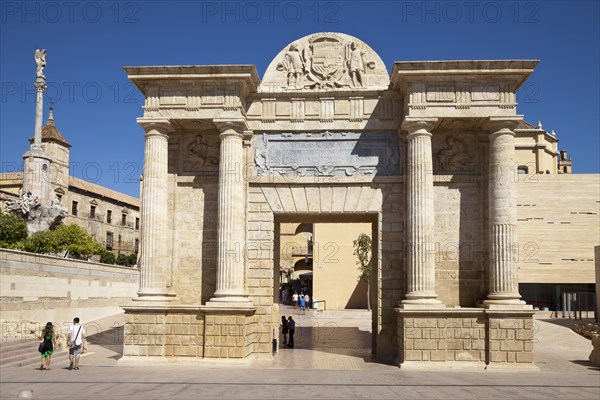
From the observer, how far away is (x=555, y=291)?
119 feet

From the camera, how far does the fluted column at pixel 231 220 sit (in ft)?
53.9

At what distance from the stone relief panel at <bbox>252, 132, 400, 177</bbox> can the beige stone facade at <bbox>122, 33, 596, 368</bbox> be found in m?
0.04

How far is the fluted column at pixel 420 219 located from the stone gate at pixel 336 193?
0.13ft

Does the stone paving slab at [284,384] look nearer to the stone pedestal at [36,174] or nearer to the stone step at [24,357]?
the stone step at [24,357]

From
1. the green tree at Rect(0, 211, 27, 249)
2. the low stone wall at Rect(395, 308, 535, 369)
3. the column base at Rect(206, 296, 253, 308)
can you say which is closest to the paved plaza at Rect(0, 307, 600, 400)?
the low stone wall at Rect(395, 308, 535, 369)

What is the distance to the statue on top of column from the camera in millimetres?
37312

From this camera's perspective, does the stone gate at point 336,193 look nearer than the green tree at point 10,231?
Yes

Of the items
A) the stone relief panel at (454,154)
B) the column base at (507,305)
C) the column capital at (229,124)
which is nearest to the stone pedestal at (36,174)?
the column capital at (229,124)

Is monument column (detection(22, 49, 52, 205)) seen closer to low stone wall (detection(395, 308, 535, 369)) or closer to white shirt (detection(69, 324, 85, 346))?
white shirt (detection(69, 324, 85, 346))

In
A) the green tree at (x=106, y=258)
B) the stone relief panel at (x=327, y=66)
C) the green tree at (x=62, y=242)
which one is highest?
the stone relief panel at (x=327, y=66)

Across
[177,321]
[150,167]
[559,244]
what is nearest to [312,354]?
[177,321]

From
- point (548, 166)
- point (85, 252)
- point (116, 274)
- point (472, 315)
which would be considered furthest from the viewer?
point (548, 166)

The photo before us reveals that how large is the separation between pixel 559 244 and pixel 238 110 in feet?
85.6

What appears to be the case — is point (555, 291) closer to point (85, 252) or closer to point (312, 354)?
point (312, 354)
